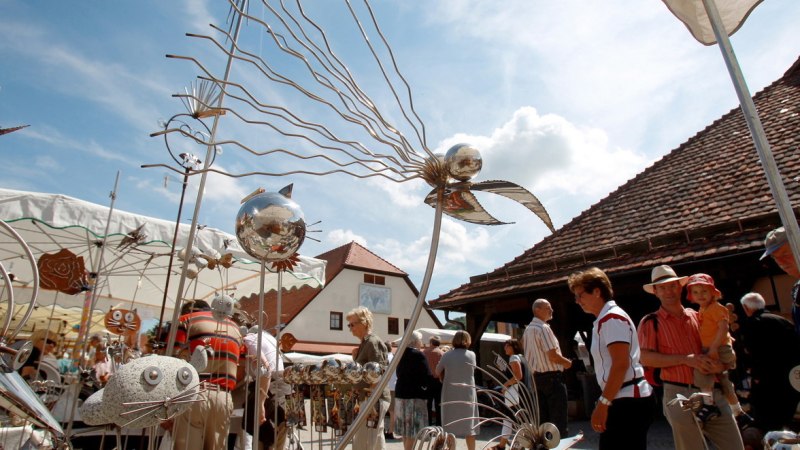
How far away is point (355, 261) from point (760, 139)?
83.7ft

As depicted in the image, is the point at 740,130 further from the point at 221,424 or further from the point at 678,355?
the point at 221,424

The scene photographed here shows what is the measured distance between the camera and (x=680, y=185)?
27.5ft

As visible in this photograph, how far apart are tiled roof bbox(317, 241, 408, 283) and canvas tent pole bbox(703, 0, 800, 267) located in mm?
23996

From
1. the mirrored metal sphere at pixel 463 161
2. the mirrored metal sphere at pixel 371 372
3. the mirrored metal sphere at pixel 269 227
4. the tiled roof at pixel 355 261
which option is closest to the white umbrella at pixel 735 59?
the mirrored metal sphere at pixel 463 161

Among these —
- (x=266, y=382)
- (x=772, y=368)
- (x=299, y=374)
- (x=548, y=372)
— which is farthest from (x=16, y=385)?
(x=772, y=368)

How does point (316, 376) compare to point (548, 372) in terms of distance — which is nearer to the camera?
point (316, 376)

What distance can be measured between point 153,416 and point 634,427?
2251 mm

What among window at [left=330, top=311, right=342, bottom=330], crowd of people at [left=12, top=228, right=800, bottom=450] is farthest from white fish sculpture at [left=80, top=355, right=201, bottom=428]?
window at [left=330, top=311, right=342, bottom=330]

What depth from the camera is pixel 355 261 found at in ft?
86.3

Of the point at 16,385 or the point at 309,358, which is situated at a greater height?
the point at 309,358

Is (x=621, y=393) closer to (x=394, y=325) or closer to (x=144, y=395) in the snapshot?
(x=144, y=395)

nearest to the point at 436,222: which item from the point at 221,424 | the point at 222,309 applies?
the point at 222,309

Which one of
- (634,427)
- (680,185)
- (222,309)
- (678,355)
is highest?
(680,185)

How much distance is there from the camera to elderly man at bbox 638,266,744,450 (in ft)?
9.29
